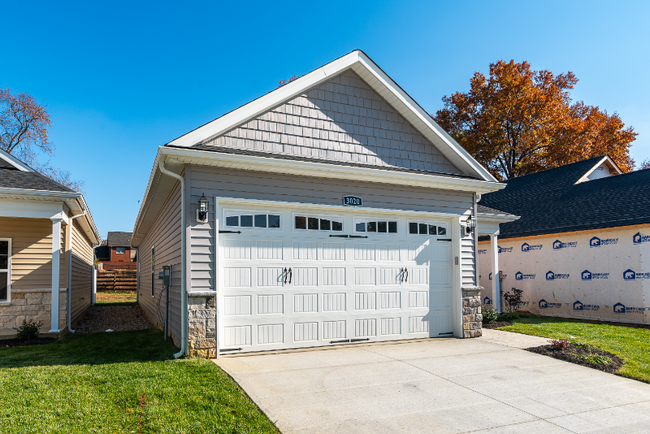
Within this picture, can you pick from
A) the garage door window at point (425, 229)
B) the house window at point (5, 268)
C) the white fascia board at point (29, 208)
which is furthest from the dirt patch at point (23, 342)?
the garage door window at point (425, 229)

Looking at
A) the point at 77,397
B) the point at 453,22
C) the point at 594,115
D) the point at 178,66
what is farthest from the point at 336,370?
the point at 594,115

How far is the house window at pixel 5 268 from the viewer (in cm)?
964

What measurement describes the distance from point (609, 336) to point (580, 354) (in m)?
2.57

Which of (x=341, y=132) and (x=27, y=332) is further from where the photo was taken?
(x=27, y=332)

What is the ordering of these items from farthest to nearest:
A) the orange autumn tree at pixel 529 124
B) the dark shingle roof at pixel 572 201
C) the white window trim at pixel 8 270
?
Answer: the orange autumn tree at pixel 529 124, the dark shingle roof at pixel 572 201, the white window trim at pixel 8 270

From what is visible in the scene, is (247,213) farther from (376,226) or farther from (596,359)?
(596,359)

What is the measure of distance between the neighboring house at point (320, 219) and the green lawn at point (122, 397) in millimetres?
1025

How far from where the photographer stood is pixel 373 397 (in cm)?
475

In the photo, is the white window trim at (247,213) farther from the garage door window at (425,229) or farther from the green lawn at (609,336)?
the green lawn at (609,336)

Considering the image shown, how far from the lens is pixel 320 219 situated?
757cm

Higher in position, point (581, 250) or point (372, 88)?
point (372, 88)

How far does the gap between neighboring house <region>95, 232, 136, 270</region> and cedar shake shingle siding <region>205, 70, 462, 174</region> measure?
1501 inches

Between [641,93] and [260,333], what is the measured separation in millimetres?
19316

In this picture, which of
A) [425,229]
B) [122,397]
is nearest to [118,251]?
[425,229]
